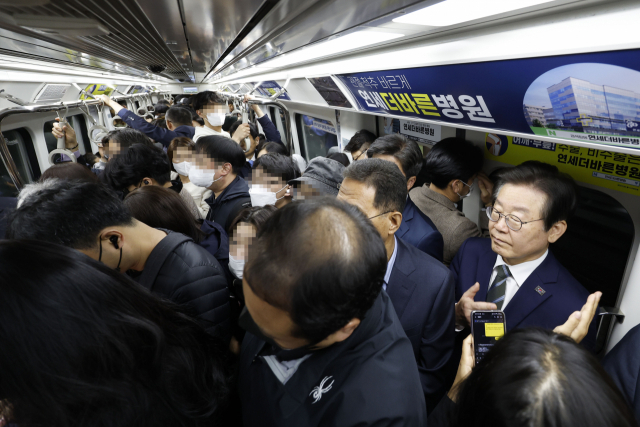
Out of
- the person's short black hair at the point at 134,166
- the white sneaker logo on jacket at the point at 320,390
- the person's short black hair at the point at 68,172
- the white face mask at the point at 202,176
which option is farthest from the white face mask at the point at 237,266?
the person's short black hair at the point at 68,172

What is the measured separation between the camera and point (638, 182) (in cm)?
181

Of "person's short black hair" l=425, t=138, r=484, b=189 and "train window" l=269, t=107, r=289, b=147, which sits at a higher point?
"train window" l=269, t=107, r=289, b=147

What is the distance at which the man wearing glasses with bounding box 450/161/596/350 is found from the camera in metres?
1.68

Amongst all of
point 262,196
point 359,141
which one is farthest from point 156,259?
point 359,141

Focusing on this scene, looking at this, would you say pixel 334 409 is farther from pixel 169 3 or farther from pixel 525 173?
pixel 169 3

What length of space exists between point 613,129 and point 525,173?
50cm

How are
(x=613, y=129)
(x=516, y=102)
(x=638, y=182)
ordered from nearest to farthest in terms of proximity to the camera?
(x=613, y=129) < (x=516, y=102) < (x=638, y=182)

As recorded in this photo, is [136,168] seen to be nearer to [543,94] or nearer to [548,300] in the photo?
[543,94]

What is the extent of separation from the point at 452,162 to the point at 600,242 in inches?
43.9

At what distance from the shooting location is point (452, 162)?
8.64 feet

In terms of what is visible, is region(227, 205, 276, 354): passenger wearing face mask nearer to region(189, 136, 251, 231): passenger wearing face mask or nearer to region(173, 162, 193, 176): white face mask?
region(189, 136, 251, 231): passenger wearing face mask

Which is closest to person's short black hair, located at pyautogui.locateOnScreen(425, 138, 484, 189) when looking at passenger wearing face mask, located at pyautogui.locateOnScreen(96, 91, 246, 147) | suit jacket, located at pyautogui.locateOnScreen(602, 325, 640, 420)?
suit jacket, located at pyautogui.locateOnScreen(602, 325, 640, 420)

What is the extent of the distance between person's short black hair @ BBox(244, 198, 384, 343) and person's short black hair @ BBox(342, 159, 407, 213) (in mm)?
929

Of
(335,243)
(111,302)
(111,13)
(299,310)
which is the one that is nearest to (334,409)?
(299,310)
